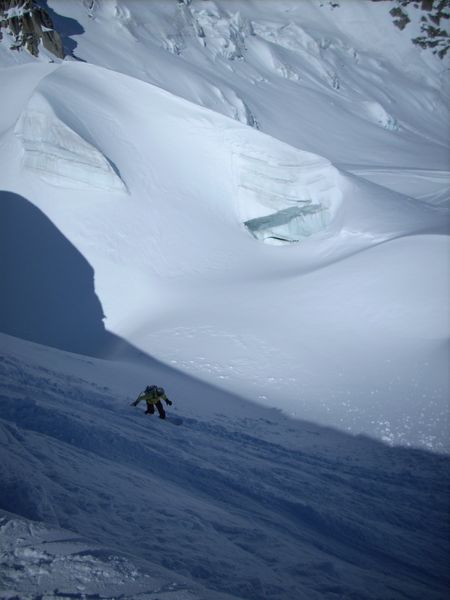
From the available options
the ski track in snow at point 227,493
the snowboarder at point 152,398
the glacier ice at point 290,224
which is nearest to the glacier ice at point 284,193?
the glacier ice at point 290,224

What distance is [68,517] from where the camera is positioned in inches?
127

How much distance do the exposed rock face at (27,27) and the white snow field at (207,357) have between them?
1.36m

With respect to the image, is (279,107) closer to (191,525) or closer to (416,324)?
(416,324)

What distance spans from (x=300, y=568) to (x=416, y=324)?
23.7ft

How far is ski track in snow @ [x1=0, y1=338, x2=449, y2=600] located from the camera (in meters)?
3.29

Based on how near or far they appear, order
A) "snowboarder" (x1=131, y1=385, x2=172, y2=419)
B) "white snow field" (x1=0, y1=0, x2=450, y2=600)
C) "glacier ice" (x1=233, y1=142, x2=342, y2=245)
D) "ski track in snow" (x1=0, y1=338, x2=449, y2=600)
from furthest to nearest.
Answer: "glacier ice" (x1=233, y1=142, x2=342, y2=245) < "snowboarder" (x1=131, y1=385, x2=172, y2=419) < "white snow field" (x1=0, y1=0, x2=450, y2=600) < "ski track in snow" (x1=0, y1=338, x2=449, y2=600)

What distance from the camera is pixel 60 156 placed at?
50.6 ft

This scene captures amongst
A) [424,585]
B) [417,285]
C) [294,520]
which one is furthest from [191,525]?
[417,285]

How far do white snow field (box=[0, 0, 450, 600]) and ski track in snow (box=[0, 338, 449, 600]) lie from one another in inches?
1.1

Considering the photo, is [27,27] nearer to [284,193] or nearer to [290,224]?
[284,193]

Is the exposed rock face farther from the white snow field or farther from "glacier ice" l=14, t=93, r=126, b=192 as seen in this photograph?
"glacier ice" l=14, t=93, r=126, b=192

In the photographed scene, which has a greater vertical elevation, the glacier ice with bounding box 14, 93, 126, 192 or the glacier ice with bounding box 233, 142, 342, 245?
the glacier ice with bounding box 233, 142, 342, 245

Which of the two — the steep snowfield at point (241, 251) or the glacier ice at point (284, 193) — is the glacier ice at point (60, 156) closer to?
the steep snowfield at point (241, 251)

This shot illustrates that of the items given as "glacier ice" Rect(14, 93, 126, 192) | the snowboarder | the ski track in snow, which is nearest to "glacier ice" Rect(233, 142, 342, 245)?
"glacier ice" Rect(14, 93, 126, 192)
